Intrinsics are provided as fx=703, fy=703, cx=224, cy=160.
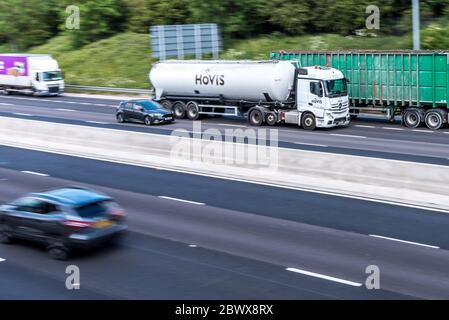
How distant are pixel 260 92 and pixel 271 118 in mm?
1384

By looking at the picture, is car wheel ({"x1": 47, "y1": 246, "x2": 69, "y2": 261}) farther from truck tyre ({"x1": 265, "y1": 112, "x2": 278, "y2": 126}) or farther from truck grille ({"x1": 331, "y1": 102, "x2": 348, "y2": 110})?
truck tyre ({"x1": 265, "y1": 112, "x2": 278, "y2": 126})

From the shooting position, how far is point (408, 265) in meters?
13.4

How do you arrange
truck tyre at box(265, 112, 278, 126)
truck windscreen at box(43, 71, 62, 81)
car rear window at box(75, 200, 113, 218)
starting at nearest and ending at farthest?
car rear window at box(75, 200, 113, 218), truck tyre at box(265, 112, 278, 126), truck windscreen at box(43, 71, 62, 81)

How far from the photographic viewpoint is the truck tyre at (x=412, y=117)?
32.9 m

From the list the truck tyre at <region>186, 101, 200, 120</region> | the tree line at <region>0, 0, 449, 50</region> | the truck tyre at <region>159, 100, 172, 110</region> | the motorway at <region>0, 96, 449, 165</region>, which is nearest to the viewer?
the motorway at <region>0, 96, 449, 165</region>

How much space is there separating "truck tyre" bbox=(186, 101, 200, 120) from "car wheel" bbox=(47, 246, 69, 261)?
2345 cm

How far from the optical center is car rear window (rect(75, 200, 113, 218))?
14116 mm

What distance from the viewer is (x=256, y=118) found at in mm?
34938

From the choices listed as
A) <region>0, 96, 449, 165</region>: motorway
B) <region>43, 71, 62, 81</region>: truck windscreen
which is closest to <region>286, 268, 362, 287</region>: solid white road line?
<region>0, 96, 449, 165</region>: motorway

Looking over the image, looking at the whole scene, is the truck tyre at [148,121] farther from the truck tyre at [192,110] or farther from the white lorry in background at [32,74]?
the white lorry in background at [32,74]

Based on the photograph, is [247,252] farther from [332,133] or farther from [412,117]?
[412,117]

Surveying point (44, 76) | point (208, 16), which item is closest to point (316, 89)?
point (44, 76)

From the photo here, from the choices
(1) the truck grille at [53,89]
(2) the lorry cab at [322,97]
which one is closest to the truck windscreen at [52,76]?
(1) the truck grille at [53,89]

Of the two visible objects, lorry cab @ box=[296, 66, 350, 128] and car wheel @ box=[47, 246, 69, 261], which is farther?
lorry cab @ box=[296, 66, 350, 128]
